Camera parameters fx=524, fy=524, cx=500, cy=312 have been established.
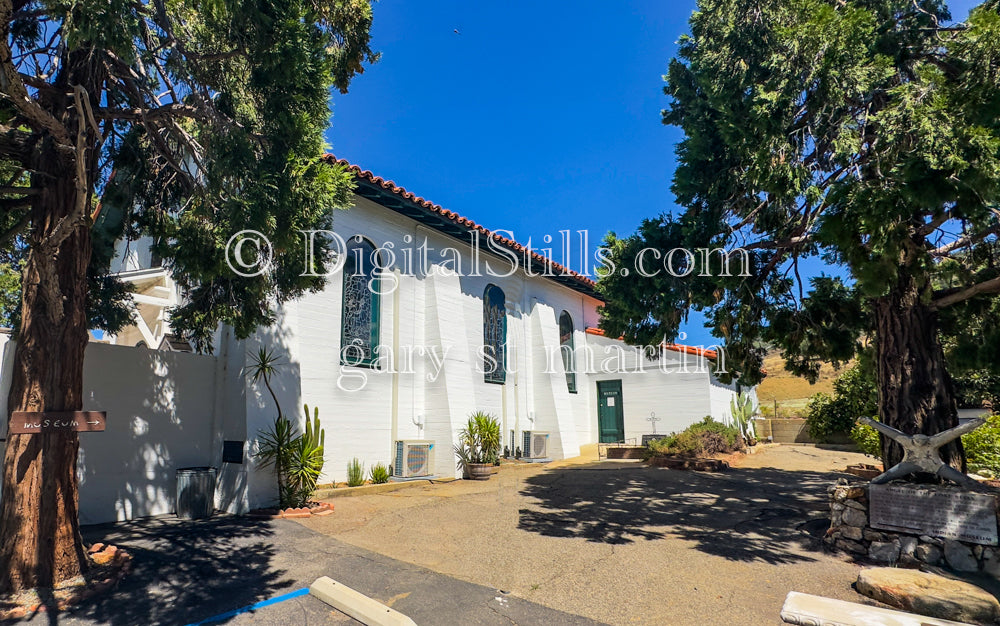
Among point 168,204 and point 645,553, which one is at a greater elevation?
point 168,204

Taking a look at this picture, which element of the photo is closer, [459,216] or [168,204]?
[168,204]

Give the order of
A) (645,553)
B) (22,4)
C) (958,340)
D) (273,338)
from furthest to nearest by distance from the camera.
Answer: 1. (273,338)
2. (958,340)
3. (645,553)
4. (22,4)

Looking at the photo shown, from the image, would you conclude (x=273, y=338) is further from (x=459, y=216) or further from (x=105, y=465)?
(x=459, y=216)

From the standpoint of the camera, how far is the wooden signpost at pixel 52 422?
4.82 m

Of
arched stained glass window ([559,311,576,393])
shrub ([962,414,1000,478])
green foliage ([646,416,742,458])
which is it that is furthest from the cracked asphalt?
arched stained glass window ([559,311,576,393])

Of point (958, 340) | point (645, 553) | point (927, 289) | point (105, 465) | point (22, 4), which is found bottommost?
point (645, 553)

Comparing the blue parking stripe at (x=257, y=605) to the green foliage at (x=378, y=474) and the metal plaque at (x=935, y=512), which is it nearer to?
the green foliage at (x=378, y=474)

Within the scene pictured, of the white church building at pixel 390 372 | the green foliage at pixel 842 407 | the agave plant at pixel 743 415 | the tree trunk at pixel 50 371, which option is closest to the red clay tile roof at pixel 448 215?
the white church building at pixel 390 372

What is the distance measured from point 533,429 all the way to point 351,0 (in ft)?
41.0

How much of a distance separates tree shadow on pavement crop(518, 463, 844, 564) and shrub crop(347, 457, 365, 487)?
325 cm

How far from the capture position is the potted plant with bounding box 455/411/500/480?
39.0 feet

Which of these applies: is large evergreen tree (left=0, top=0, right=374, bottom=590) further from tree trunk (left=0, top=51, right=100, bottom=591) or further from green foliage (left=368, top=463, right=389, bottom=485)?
green foliage (left=368, top=463, right=389, bottom=485)

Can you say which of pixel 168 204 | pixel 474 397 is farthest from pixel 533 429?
pixel 168 204

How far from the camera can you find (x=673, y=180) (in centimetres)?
713
